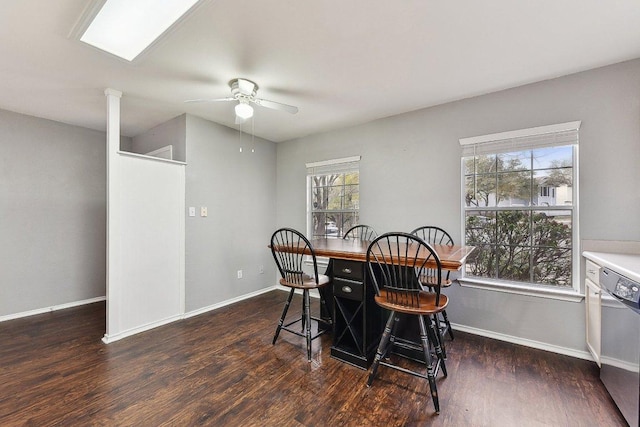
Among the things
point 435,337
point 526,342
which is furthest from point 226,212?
point 526,342

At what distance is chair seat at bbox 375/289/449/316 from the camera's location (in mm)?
1724

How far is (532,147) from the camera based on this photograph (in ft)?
8.25

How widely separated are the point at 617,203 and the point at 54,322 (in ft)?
18.4

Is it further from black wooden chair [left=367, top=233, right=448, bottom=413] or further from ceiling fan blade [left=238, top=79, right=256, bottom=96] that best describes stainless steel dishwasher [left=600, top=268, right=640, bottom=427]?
ceiling fan blade [left=238, top=79, right=256, bottom=96]

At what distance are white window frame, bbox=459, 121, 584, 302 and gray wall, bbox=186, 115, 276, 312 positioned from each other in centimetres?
282

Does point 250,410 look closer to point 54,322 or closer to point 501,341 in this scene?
point 501,341

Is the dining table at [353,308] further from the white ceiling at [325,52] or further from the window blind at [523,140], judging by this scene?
the white ceiling at [325,52]

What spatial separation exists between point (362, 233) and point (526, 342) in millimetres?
1955

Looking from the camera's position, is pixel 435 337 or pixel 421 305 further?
pixel 435 337

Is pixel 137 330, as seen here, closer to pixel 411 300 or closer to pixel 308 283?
pixel 308 283

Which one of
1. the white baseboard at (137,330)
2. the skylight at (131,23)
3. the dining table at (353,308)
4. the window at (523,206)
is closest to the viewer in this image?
the skylight at (131,23)

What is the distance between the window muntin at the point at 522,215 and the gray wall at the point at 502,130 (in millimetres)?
126

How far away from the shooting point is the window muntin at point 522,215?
2453 mm

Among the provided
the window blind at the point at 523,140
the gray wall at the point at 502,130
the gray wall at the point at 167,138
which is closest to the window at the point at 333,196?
the gray wall at the point at 502,130
